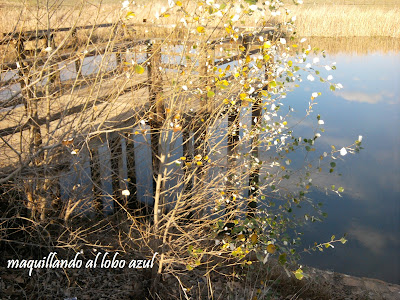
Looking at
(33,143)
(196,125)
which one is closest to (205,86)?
(196,125)

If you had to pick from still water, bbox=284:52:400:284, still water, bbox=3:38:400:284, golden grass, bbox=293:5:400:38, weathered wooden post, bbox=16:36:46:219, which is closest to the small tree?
weathered wooden post, bbox=16:36:46:219

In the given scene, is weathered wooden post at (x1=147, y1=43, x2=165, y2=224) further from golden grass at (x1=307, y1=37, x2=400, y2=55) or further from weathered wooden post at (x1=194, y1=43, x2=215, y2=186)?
golden grass at (x1=307, y1=37, x2=400, y2=55)

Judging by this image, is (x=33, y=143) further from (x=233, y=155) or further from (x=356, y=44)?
(x=356, y=44)

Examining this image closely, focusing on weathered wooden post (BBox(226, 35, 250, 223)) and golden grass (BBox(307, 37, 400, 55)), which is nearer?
weathered wooden post (BBox(226, 35, 250, 223))

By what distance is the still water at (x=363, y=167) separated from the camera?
7.39 meters

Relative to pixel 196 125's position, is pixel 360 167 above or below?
below

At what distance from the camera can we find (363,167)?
10.1 meters

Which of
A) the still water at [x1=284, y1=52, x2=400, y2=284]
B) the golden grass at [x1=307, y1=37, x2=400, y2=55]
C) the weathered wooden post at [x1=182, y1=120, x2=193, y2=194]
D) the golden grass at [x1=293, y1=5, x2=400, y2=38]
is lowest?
the still water at [x1=284, y1=52, x2=400, y2=284]

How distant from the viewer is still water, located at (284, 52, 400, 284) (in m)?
7.39

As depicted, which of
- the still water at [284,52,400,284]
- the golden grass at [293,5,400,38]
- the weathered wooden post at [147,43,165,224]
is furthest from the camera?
the golden grass at [293,5,400,38]

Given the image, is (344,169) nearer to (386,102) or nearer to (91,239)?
(386,102)

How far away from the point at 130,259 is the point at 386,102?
10553 mm

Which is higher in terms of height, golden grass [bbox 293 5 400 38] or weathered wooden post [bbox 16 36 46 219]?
golden grass [bbox 293 5 400 38]

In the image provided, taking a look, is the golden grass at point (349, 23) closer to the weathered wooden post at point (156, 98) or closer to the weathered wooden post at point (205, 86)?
the weathered wooden post at point (156, 98)
